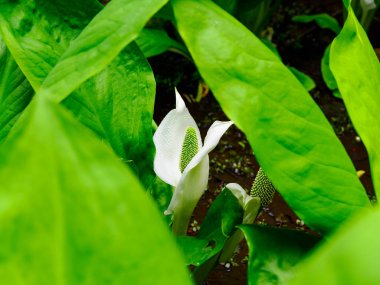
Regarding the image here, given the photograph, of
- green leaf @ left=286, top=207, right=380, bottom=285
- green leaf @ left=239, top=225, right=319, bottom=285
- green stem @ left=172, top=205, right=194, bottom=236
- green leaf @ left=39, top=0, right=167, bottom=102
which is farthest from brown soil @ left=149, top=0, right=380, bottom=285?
green leaf @ left=286, top=207, right=380, bottom=285

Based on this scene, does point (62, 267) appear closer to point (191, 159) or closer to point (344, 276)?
point (344, 276)

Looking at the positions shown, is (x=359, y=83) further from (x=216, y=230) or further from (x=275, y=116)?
(x=216, y=230)

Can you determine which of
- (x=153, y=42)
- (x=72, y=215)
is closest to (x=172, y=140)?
(x=72, y=215)

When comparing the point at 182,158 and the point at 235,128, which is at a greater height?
the point at 182,158

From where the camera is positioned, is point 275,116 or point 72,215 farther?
point 275,116

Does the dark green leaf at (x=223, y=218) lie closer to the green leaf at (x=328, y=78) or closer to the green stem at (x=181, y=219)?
the green stem at (x=181, y=219)

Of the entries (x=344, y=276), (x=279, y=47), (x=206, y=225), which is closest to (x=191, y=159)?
(x=206, y=225)

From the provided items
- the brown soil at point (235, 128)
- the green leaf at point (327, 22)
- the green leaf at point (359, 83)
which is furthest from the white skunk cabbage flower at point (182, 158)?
the green leaf at point (327, 22)
